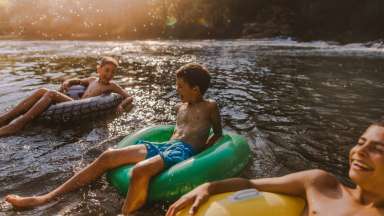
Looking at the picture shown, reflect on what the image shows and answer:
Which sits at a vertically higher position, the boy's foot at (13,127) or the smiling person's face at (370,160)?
the smiling person's face at (370,160)

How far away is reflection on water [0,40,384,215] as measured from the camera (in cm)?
492

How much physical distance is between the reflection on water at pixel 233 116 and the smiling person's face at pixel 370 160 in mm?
2118

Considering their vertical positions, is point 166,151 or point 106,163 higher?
point 166,151

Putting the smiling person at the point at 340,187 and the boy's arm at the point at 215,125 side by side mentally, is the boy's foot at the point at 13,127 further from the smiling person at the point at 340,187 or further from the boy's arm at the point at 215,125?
the smiling person at the point at 340,187

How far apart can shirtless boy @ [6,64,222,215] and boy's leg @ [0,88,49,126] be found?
9.65 feet

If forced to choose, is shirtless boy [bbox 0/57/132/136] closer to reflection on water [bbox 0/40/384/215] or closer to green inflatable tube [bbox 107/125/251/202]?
reflection on water [bbox 0/40/384/215]

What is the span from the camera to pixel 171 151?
445cm

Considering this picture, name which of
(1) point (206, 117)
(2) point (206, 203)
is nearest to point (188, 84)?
(1) point (206, 117)

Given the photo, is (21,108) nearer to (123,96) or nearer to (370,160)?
(123,96)

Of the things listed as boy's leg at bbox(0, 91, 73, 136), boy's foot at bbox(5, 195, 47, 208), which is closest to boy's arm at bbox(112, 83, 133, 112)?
boy's leg at bbox(0, 91, 73, 136)

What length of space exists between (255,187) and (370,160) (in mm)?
1048

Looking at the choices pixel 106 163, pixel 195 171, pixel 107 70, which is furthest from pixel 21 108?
pixel 195 171

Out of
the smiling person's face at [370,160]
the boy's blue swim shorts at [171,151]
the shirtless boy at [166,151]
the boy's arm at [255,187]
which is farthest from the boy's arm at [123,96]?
the smiling person's face at [370,160]

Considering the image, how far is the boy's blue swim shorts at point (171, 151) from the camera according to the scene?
4.35 metres
